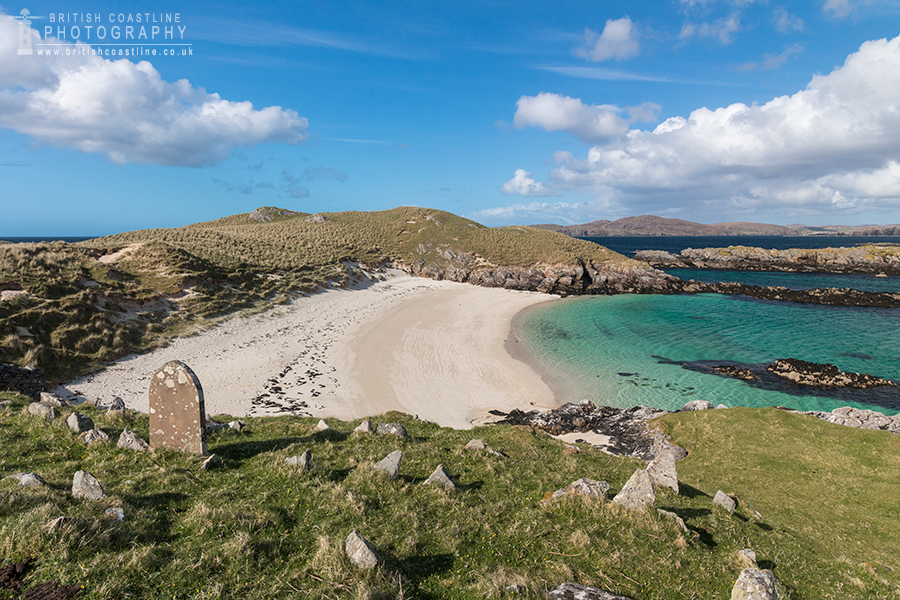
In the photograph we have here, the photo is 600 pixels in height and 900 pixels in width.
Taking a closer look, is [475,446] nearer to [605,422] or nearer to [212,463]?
[212,463]

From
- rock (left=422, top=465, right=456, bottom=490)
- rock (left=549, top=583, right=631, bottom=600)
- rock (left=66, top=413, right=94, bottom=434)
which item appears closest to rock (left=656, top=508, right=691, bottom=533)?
rock (left=549, top=583, right=631, bottom=600)

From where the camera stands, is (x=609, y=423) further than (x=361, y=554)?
Yes

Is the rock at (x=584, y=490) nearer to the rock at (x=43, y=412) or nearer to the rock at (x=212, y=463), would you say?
the rock at (x=212, y=463)

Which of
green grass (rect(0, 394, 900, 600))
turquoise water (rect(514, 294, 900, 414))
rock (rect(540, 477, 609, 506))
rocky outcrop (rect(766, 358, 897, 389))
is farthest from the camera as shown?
rocky outcrop (rect(766, 358, 897, 389))

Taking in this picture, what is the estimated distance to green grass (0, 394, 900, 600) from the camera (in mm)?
5012

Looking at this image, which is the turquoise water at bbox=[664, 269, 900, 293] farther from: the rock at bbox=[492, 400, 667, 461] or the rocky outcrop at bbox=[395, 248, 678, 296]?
the rock at bbox=[492, 400, 667, 461]

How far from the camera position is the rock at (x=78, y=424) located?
942cm

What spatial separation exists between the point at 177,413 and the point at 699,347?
39786mm

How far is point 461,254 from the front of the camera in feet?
240

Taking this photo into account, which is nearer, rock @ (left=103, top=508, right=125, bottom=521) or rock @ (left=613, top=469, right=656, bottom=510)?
rock @ (left=103, top=508, right=125, bottom=521)

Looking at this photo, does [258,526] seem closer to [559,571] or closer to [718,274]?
[559,571]

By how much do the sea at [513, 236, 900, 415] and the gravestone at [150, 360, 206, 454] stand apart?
2089 centimetres

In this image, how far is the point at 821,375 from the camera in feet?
90.1

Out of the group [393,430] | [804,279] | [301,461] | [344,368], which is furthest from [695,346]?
[804,279]
